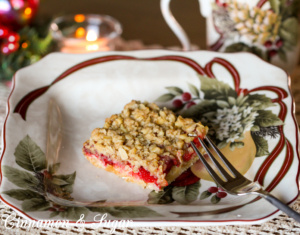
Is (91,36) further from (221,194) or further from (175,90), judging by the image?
(221,194)

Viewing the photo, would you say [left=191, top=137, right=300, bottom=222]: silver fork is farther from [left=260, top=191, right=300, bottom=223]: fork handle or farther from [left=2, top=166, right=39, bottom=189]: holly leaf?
[left=2, top=166, right=39, bottom=189]: holly leaf

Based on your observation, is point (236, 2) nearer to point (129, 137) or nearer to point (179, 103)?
point (179, 103)

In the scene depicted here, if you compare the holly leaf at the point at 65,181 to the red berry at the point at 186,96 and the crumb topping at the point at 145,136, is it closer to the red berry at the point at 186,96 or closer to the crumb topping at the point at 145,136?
the crumb topping at the point at 145,136

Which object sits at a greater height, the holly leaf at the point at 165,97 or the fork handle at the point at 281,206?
the fork handle at the point at 281,206

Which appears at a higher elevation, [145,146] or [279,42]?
[279,42]

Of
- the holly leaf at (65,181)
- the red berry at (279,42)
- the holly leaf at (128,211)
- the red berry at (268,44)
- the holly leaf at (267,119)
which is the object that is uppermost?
the red berry at (279,42)

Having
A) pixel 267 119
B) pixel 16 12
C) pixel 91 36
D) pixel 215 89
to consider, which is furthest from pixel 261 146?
pixel 16 12

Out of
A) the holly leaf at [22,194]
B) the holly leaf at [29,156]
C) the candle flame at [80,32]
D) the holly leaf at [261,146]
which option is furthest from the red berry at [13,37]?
the holly leaf at [261,146]
